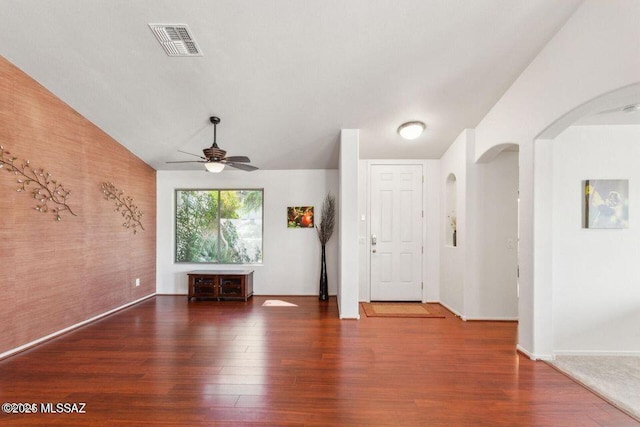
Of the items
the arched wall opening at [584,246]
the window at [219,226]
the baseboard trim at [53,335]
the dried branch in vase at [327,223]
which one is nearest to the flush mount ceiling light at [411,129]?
the arched wall opening at [584,246]

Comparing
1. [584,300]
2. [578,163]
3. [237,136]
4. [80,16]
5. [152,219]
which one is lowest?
[584,300]

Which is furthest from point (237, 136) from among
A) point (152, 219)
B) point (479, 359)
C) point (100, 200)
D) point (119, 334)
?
point (479, 359)

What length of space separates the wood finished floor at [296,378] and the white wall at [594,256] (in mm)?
775

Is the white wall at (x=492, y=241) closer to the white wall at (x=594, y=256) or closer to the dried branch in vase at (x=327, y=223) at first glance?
the white wall at (x=594, y=256)

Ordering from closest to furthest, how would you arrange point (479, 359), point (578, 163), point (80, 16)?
point (80, 16) → point (479, 359) → point (578, 163)

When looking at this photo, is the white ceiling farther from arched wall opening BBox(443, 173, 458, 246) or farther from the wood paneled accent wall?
arched wall opening BBox(443, 173, 458, 246)

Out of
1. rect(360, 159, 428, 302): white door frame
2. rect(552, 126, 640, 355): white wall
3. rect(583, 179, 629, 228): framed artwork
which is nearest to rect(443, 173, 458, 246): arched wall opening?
rect(360, 159, 428, 302): white door frame

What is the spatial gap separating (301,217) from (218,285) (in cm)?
192

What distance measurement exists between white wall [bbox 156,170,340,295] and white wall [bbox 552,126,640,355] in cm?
350

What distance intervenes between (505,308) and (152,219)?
6098mm

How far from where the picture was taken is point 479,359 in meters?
3.20

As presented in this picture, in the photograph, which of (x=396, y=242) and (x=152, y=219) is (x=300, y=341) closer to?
(x=396, y=242)

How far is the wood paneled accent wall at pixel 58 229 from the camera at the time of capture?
127 inches

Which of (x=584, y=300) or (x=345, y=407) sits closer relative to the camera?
(x=345, y=407)
